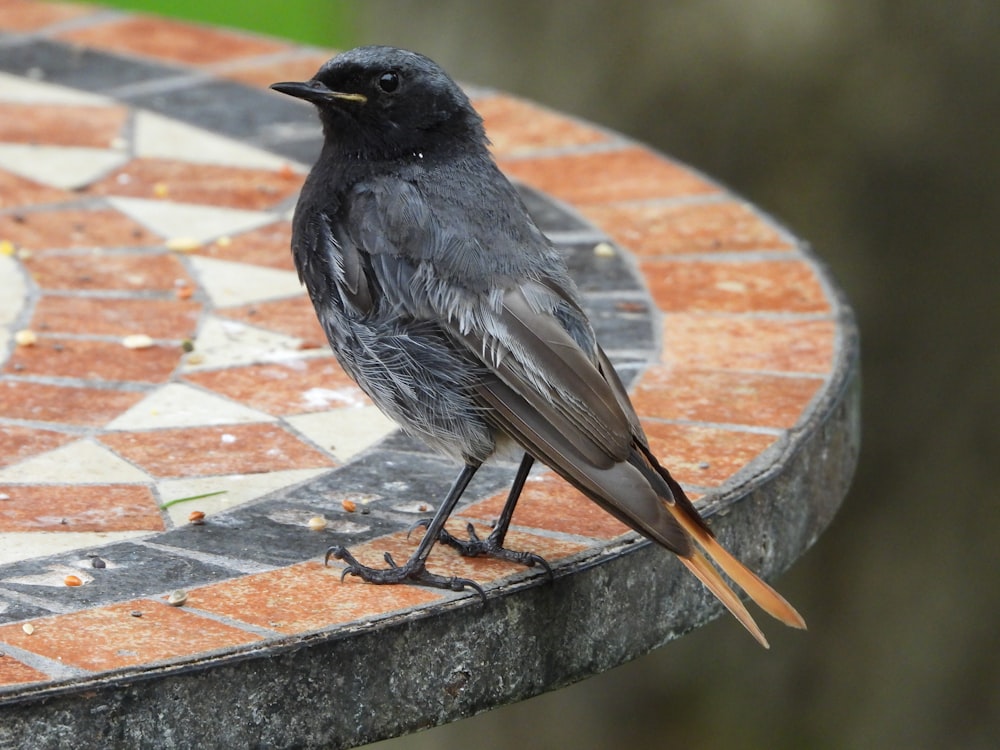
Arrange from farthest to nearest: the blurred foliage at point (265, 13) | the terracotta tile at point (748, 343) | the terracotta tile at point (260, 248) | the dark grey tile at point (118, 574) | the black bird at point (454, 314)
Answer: the blurred foliage at point (265, 13)
the terracotta tile at point (260, 248)
the terracotta tile at point (748, 343)
the black bird at point (454, 314)
the dark grey tile at point (118, 574)

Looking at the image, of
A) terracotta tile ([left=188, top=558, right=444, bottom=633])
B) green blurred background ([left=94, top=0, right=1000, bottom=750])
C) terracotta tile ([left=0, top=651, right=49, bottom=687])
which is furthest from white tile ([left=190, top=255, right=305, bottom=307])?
green blurred background ([left=94, top=0, right=1000, bottom=750])

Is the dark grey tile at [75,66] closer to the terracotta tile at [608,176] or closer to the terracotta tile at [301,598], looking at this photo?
the terracotta tile at [608,176]

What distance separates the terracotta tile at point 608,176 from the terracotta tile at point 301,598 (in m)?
2.14

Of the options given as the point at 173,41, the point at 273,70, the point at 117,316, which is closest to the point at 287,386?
the point at 117,316

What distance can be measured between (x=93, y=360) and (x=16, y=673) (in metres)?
1.44

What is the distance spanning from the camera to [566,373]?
2.62m

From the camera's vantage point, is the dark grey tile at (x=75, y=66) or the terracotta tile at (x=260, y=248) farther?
the dark grey tile at (x=75, y=66)

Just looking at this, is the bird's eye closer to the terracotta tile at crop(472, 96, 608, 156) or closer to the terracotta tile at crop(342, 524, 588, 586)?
the terracotta tile at crop(342, 524, 588, 586)

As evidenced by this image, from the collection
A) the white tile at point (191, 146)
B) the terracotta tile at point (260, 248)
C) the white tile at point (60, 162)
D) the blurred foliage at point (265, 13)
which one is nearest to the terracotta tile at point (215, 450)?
the terracotta tile at point (260, 248)

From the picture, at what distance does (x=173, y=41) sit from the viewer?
556 cm

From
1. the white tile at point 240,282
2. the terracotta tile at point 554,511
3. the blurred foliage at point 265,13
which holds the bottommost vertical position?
the blurred foliage at point 265,13

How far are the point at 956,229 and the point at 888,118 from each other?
412mm

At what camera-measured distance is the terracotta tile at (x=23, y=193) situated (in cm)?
427

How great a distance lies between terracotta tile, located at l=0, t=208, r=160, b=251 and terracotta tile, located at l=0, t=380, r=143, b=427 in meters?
0.84
